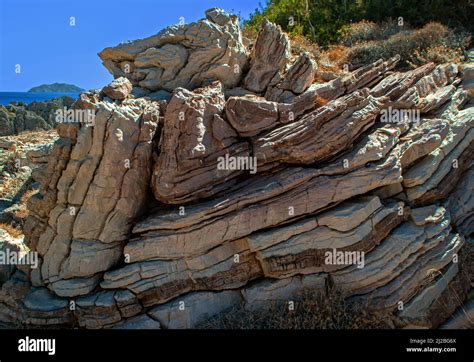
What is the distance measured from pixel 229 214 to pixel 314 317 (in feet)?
7.75

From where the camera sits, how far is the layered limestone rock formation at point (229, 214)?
8.77m

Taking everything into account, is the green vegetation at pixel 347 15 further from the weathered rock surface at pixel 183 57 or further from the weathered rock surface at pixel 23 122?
the weathered rock surface at pixel 23 122

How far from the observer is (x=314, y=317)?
8453 mm

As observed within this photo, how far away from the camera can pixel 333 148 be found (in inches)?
366

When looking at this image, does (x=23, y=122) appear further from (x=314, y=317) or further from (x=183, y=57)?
(x=314, y=317)

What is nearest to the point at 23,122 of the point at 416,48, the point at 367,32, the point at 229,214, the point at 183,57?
the point at 183,57

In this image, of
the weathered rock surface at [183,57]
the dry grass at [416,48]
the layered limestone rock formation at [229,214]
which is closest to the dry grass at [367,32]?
the dry grass at [416,48]

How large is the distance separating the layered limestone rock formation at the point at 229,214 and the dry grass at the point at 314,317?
0.67 ft

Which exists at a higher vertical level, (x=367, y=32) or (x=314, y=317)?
(x=367, y=32)

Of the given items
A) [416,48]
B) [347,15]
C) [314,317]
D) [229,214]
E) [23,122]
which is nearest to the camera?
[314,317]

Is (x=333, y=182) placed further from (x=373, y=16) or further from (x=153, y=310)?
(x=373, y=16)

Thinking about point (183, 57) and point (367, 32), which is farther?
point (367, 32)

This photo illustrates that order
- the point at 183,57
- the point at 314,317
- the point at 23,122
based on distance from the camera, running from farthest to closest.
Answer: the point at 23,122 → the point at 183,57 → the point at 314,317

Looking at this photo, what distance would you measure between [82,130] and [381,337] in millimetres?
6542
